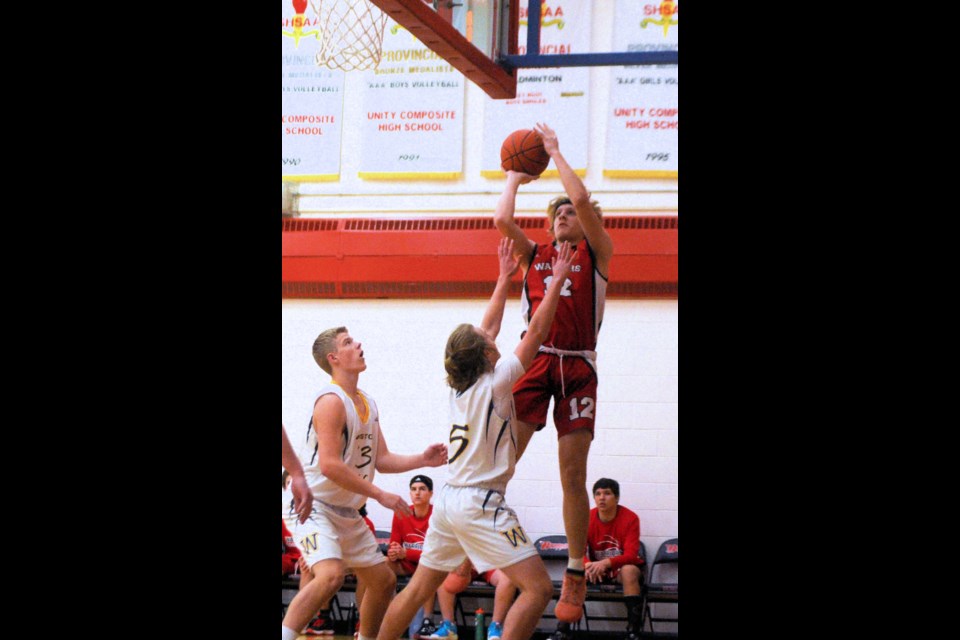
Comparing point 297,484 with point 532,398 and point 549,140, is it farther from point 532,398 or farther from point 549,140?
point 549,140

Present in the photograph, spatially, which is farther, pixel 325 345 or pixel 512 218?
pixel 325 345

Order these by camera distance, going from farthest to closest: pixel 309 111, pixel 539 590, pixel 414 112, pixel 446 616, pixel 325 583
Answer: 1. pixel 309 111
2. pixel 414 112
3. pixel 446 616
4. pixel 325 583
5. pixel 539 590

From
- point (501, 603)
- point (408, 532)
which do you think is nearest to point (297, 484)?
point (501, 603)

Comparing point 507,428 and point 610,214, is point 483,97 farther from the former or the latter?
point 507,428

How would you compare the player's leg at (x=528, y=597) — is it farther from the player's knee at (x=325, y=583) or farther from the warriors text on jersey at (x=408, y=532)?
the warriors text on jersey at (x=408, y=532)

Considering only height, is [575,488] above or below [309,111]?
below

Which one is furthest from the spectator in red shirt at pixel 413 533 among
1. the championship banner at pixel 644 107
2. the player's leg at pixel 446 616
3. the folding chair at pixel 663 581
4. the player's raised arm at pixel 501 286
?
the championship banner at pixel 644 107

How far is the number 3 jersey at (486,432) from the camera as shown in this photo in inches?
186

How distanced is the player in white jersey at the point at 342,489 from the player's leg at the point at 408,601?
0.30 meters

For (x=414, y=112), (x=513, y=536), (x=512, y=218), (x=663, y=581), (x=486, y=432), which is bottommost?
(x=663, y=581)

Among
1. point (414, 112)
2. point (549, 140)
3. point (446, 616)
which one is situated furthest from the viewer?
point (414, 112)

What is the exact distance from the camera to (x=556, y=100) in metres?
8.27

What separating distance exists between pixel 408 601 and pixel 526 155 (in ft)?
7.35
